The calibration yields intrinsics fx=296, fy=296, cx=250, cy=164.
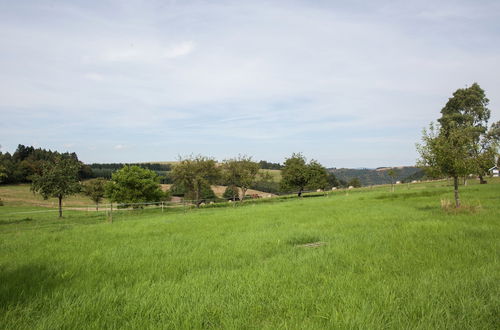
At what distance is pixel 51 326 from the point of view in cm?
410

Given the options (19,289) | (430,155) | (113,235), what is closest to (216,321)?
(19,289)

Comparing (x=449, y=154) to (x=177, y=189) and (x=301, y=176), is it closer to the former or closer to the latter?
(x=301, y=176)

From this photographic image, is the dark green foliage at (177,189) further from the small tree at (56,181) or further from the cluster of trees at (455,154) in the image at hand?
the cluster of trees at (455,154)

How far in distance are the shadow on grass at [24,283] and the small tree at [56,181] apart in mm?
28320

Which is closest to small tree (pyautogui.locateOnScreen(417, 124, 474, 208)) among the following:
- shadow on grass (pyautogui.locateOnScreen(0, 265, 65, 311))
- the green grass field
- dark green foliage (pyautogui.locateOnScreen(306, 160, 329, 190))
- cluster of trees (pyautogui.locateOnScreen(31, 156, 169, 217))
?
the green grass field

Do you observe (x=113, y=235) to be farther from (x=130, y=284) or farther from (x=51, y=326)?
(x=51, y=326)

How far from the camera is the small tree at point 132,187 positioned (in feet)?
160

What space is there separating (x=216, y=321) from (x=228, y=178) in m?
52.2

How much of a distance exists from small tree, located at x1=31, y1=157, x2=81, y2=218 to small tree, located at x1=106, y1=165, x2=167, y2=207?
15.3 m

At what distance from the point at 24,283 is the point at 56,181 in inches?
1210

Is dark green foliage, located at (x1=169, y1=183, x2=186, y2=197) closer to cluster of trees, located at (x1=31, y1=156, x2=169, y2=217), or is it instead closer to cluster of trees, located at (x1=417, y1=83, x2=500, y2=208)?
cluster of trees, located at (x1=31, y1=156, x2=169, y2=217)

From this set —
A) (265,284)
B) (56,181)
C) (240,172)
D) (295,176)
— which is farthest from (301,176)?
(265,284)

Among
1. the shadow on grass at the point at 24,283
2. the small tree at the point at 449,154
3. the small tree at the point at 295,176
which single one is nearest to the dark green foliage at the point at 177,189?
the small tree at the point at 295,176

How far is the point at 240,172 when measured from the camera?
55000mm
